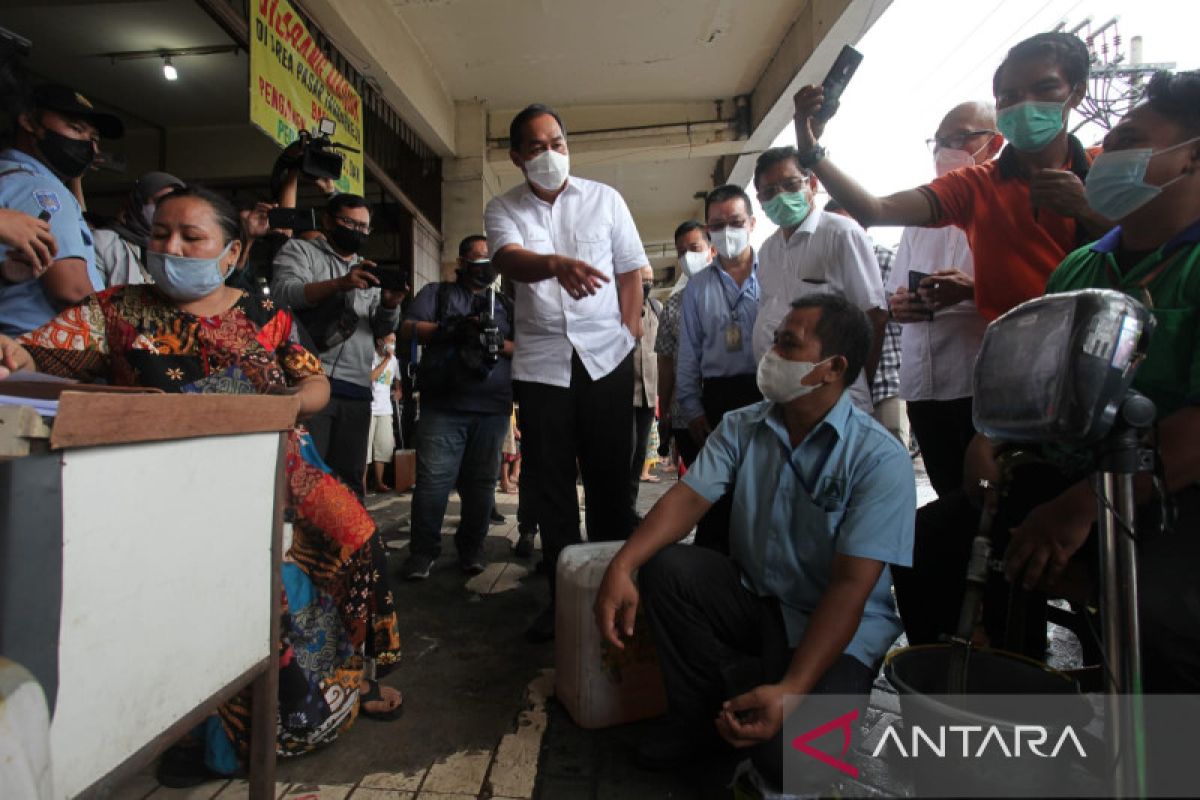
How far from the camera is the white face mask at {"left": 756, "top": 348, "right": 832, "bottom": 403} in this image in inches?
60.7

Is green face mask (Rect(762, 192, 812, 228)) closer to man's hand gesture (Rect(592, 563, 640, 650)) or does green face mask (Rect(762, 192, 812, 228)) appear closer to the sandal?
man's hand gesture (Rect(592, 563, 640, 650))

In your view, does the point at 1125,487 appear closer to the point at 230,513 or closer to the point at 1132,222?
the point at 1132,222

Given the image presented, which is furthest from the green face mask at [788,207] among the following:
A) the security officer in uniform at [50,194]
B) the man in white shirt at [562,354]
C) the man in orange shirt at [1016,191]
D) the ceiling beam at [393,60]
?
the ceiling beam at [393,60]

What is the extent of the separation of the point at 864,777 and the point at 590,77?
6.40 m

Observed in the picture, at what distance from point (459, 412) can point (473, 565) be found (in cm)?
76

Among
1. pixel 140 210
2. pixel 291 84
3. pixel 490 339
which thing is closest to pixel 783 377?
pixel 490 339

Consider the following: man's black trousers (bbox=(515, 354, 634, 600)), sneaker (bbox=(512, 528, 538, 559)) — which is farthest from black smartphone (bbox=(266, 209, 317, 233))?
sneaker (bbox=(512, 528, 538, 559))

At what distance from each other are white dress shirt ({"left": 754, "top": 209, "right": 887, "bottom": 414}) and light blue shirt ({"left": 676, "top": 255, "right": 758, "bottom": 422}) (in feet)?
0.75

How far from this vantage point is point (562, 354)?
2236mm

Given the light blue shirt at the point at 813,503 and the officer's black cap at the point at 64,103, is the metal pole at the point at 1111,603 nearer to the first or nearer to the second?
the light blue shirt at the point at 813,503

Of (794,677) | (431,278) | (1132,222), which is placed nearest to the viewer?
(794,677)

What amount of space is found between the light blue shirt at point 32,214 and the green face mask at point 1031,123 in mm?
2674

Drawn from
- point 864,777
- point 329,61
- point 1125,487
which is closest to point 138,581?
point 1125,487

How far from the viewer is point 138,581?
0.92 meters
